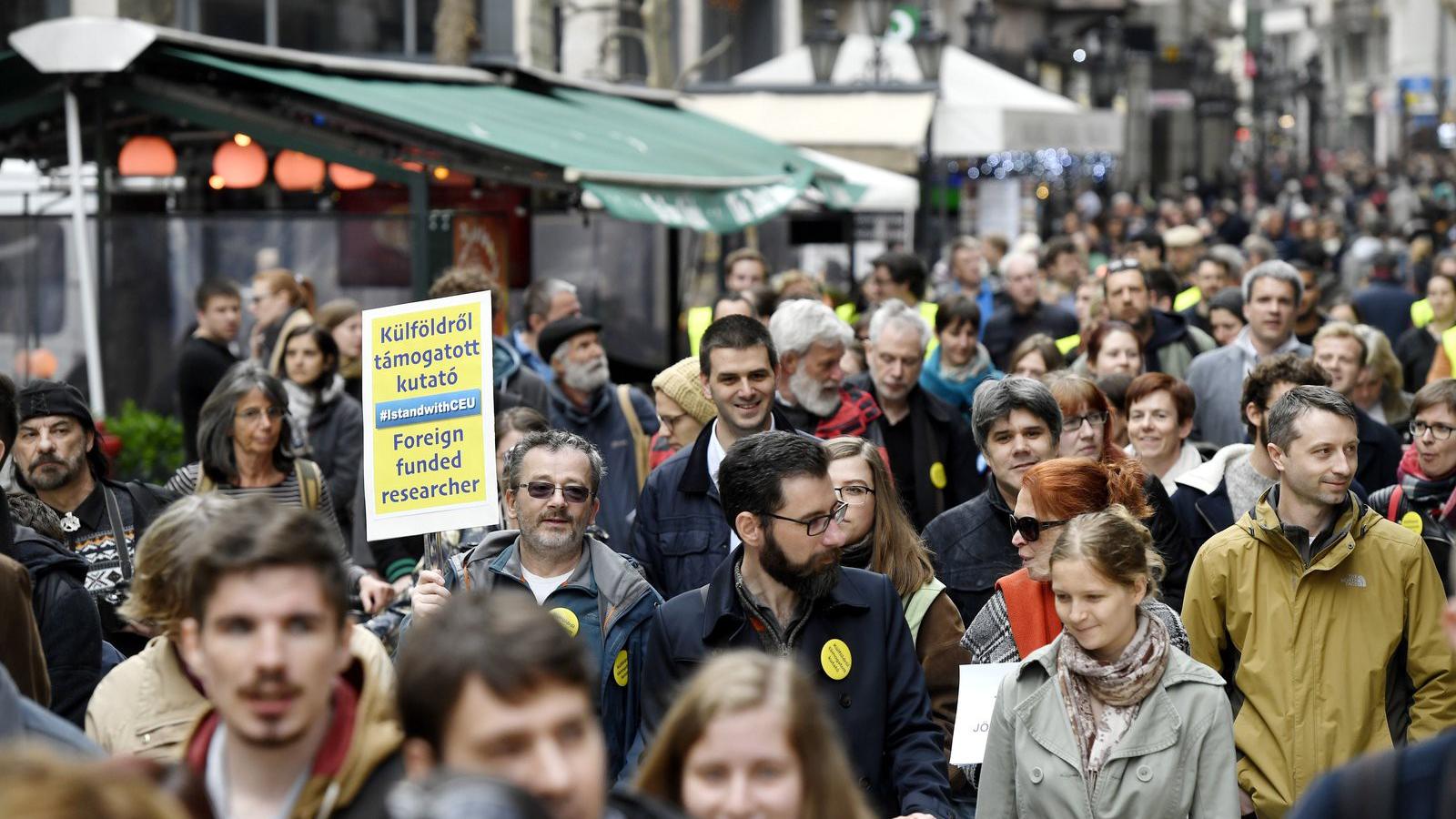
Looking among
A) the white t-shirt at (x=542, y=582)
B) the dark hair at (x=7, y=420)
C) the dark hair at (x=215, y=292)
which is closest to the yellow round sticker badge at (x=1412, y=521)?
the white t-shirt at (x=542, y=582)

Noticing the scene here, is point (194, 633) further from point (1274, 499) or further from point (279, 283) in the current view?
point (279, 283)

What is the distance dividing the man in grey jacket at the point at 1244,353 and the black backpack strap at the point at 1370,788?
23.0 ft

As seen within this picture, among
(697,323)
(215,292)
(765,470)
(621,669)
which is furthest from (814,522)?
(697,323)

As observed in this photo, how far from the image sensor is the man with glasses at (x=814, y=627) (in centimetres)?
534

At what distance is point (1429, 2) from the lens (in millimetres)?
89938

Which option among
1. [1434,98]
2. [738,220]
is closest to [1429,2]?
[1434,98]

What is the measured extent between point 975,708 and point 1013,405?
1.68m

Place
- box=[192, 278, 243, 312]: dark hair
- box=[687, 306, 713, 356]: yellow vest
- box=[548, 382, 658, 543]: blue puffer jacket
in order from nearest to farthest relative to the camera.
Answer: box=[548, 382, 658, 543]: blue puffer jacket
box=[192, 278, 243, 312]: dark hair
box=[687, 306, 713, 356]: yellow vest

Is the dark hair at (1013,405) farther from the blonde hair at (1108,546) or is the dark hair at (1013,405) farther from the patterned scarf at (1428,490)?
the blonde hair at (1108,546)

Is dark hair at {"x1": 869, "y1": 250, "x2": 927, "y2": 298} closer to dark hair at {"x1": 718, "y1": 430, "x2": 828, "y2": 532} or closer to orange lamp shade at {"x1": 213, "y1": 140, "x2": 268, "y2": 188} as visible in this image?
orange lamp shade at {"x1": 213, "y1": 140, "x2": 268, "y2": 188}

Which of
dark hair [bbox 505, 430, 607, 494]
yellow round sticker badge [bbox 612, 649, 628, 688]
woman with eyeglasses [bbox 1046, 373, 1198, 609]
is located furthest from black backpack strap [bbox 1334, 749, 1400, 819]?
Result: woman with eyeglasses [bbox 1046, 373, 1198, 609]

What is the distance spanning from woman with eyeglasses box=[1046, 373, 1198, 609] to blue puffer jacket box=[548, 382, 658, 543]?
2268mm

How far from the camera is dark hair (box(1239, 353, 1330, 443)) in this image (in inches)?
318

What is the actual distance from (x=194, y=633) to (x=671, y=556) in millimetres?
3480
